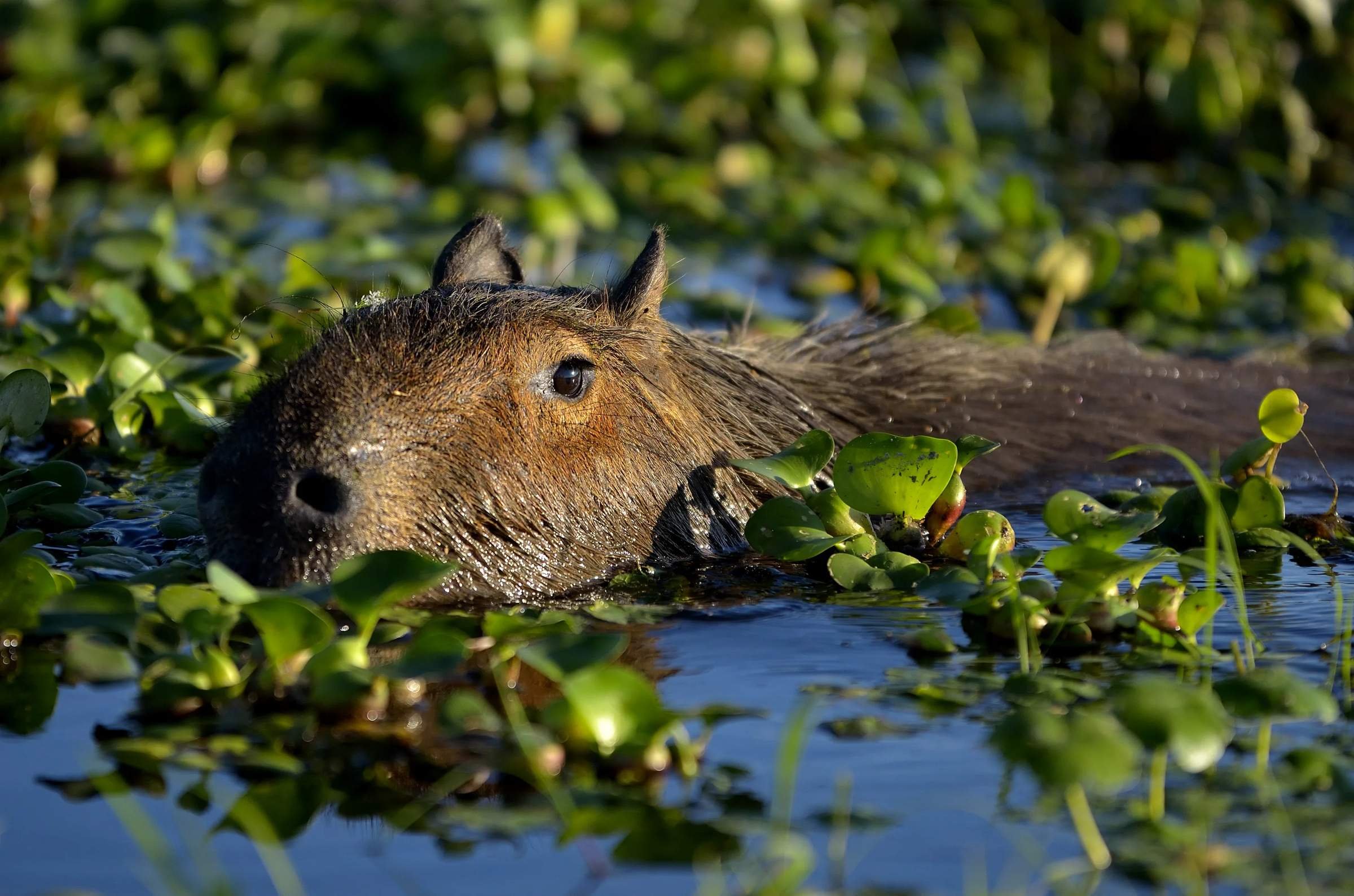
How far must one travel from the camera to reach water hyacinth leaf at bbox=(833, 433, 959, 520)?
4.68m

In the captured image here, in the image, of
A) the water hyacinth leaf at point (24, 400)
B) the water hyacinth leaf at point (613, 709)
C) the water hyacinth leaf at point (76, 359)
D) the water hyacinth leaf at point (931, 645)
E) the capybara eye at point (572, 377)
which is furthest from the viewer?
the water hyacinth leaf at point (76, 359)

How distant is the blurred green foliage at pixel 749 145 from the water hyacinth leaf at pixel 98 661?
438 centimetres

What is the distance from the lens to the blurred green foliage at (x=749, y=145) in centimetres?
884

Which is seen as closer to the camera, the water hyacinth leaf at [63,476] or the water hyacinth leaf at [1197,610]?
the water hyacinth leaf at [1197,610]

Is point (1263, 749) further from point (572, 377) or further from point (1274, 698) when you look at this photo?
point (572, 377)

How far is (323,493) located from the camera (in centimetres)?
424

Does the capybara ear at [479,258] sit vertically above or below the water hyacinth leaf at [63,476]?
above

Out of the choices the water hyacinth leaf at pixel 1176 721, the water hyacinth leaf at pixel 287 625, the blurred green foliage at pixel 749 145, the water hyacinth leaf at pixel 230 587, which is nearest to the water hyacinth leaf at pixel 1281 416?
the water hyacinth leaf at pixel 1176 721

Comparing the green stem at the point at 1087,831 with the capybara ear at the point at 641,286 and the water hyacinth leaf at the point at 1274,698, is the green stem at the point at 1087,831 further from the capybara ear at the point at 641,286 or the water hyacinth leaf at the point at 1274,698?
the capybara ear at the point at 641,286

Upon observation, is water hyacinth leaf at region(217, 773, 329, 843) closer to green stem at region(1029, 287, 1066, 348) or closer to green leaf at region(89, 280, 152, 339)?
green leaf at region(89, 280, 152, 339)

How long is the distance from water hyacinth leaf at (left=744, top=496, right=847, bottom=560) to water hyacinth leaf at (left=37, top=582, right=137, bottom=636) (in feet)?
5.57

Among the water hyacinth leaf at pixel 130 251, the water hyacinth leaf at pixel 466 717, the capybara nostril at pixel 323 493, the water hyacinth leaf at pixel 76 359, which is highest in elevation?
the water hyacinth leaf at pixel 130 251

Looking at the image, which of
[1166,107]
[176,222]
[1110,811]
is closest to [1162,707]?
[1110,811]

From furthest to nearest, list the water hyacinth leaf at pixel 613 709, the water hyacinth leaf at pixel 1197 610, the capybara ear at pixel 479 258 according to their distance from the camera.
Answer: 1. the capybara ear at pixel 479 258
2. the water hyacinth leaf at pixel 1197 610
3. the water hyacinth leaf at pixel 613 709
